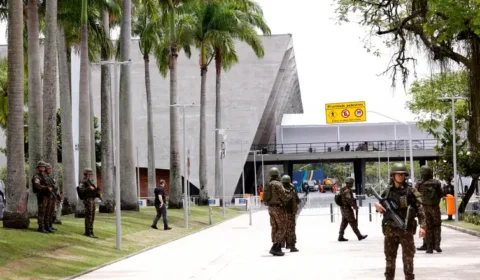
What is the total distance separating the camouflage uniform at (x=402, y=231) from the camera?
42.9ft

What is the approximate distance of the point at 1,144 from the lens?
92.2 meters

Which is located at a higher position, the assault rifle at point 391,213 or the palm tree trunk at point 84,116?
the palm tree trunk at point 84,116

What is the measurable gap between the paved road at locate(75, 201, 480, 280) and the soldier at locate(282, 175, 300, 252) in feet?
1.52

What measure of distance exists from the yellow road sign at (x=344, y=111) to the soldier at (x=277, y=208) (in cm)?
6801

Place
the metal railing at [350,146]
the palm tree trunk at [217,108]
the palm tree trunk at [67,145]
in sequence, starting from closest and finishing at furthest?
the palm tree trunk at [67,145]
the palm tree trunk at [217,108]
the metal railing at [350,146]

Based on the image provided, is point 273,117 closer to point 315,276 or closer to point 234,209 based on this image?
point 234,209

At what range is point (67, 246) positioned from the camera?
23.1m

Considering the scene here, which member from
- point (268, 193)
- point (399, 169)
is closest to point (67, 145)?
point (268, 193)

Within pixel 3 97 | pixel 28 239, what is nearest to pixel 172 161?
pixel 3 97

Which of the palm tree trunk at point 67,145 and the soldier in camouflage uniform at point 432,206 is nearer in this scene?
the soldier in camouflage uniform at point 432,206

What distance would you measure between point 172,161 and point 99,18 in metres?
12.1

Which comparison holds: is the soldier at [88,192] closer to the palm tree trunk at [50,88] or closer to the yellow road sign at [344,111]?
the palm tree trunk at [50,88]

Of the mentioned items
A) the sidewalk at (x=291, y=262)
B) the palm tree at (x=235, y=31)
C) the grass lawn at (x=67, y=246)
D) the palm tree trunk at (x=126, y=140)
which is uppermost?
the palm tree at (x=235, y=31)

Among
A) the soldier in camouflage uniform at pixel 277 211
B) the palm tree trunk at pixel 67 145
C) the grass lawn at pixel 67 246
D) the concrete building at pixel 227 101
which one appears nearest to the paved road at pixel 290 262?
the soldier in camouflage uniform at pixel 277 211
